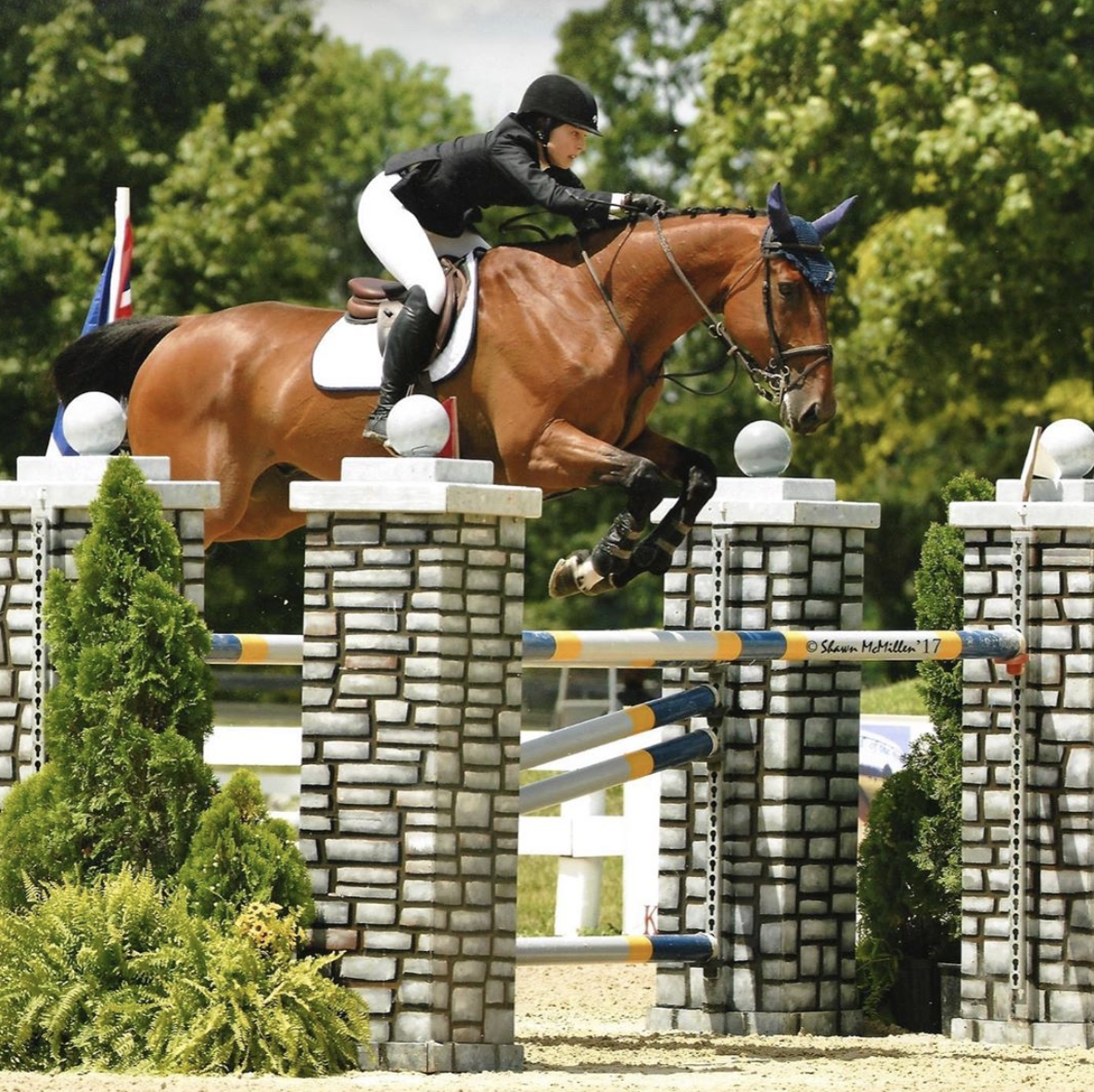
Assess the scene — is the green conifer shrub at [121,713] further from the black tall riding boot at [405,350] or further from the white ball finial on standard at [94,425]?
the black tall riding boot at [405,350]

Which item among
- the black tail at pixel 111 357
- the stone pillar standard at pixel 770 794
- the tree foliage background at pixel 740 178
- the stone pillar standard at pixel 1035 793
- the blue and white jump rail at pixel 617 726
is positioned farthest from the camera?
the tree foliage background at pixel 740 178

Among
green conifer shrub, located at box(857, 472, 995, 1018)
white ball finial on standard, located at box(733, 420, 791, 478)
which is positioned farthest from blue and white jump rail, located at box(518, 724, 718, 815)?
white ball finial on standard, located at box(733, 420, 791, 478)

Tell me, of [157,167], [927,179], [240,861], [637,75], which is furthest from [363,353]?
[637,75]

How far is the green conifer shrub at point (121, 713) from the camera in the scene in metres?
5.43

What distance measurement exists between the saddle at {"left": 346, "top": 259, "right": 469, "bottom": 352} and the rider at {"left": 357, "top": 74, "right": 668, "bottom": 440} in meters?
0.04

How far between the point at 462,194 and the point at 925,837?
2469mm

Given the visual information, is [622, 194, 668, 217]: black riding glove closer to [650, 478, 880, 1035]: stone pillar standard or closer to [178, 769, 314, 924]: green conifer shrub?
[650, 478, 880, 1035]: stone pillar standard

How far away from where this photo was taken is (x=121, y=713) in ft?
→ 17.8

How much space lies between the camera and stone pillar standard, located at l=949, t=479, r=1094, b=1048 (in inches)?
264

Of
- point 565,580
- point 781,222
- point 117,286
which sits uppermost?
point 117,286

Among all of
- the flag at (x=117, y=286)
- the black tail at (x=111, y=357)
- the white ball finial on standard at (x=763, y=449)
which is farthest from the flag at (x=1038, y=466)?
the flag at (x=117, y=286)

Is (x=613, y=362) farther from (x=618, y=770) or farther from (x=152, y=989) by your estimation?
(x=152, y=989)

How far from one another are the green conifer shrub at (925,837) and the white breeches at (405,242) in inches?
67.4

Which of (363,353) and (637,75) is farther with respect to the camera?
(637,75)
